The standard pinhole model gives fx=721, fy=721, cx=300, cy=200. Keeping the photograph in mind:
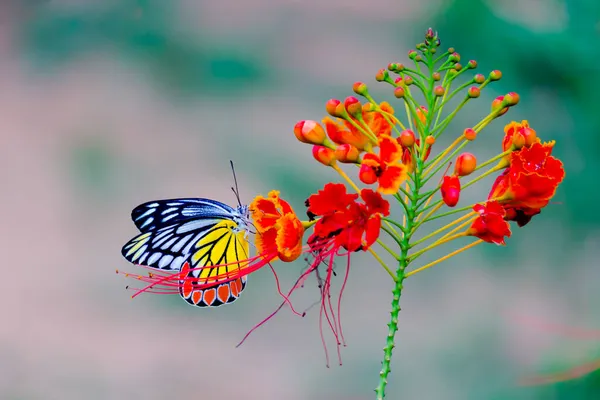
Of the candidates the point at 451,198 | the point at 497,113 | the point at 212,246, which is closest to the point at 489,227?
the point at 451,198

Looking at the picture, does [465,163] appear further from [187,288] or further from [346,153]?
[187,288]

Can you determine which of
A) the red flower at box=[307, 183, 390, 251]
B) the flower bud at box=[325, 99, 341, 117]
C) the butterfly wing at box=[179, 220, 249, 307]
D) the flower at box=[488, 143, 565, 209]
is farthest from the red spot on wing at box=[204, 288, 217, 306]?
the flower at box=[488, 143, 565, 209]

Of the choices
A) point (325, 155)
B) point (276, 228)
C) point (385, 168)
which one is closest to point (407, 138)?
point (385, 168)

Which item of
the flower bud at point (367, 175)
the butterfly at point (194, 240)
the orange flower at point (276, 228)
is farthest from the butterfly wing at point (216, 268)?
the flower bud at point (367, 175)

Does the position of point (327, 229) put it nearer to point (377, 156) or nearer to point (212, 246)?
point (377, 156)

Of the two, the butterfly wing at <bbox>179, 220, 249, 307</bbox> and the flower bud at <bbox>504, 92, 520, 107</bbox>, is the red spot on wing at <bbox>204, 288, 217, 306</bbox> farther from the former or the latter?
the flower bud at <bbox>504, 92, 520, 107</bbox>

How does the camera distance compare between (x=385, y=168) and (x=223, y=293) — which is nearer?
(x=385, y=168)

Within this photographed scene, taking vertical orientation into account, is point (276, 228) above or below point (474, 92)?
below
